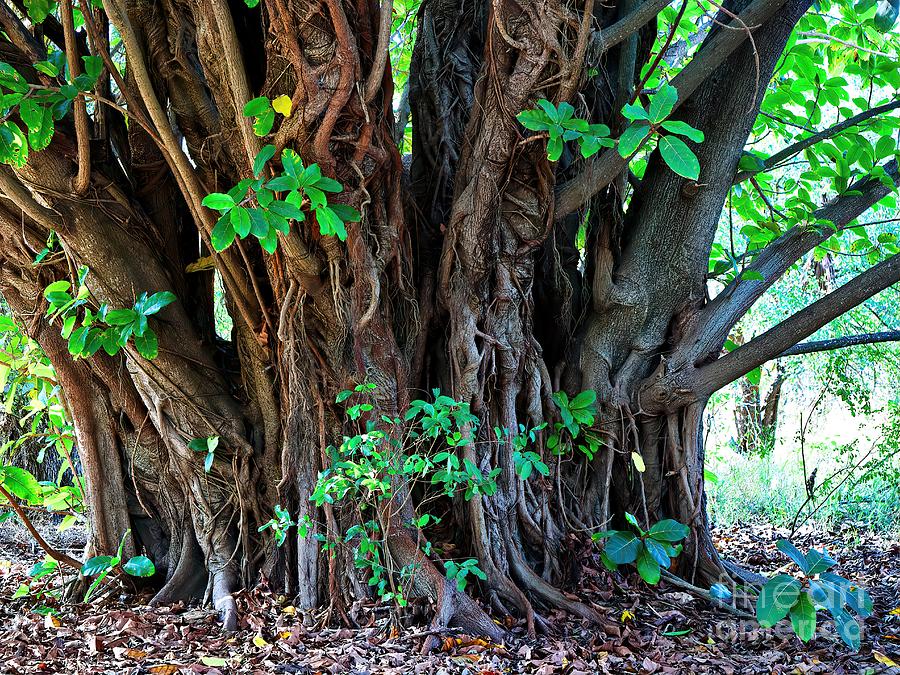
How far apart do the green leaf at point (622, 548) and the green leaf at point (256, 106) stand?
6.41 feet

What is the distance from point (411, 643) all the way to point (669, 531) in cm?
103

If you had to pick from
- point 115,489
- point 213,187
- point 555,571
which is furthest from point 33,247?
point 555,571

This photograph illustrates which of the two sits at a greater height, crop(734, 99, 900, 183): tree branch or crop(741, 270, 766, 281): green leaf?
crop(734, 99, 900, 183): tree branch

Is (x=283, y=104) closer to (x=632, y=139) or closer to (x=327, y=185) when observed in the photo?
(x=327, y=185)

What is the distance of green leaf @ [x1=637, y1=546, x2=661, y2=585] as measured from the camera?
2.69m

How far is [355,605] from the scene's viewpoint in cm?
273

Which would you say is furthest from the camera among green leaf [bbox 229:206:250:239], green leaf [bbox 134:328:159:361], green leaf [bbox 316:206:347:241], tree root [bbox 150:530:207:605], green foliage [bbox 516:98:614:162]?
tree root [bbox 150:530:207:605]

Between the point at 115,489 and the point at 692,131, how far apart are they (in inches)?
100

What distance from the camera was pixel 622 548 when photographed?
9.27 ft

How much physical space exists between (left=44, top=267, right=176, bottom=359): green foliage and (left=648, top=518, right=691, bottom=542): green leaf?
1.96 meters

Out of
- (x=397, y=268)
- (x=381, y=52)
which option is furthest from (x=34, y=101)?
(x=397, y=268)

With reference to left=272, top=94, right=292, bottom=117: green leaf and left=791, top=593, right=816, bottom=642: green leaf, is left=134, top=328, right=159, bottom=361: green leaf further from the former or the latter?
left=791, top=593, right=816, bottom=642: green leaf

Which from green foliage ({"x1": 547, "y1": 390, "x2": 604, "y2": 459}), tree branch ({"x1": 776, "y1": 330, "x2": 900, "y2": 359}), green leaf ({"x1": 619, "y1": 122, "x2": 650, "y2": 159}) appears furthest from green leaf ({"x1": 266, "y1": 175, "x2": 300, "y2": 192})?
tree branch ({"x1": 776, "y1": 330, "x2": 900, "y2": 359})

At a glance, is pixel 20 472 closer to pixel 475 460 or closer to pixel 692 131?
pixel 475 460
